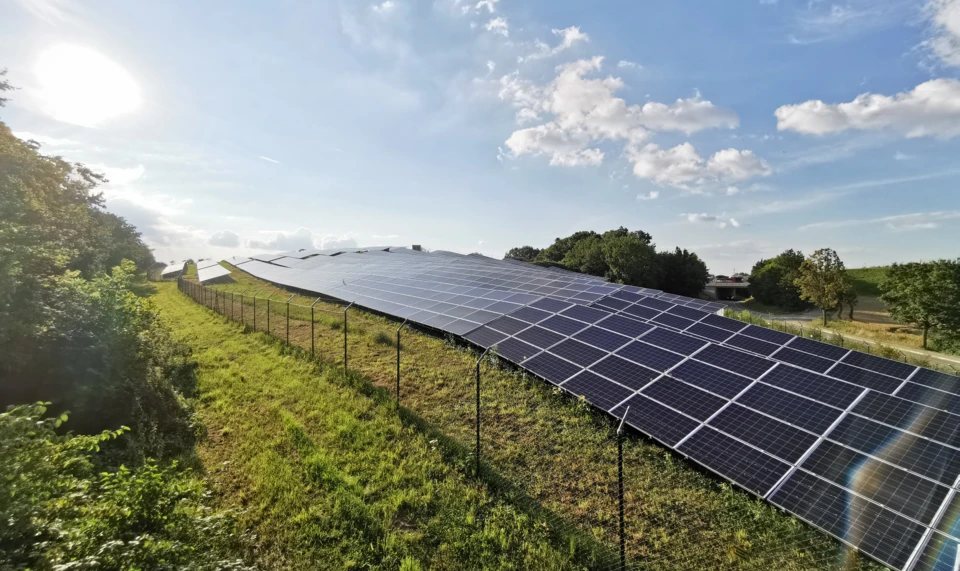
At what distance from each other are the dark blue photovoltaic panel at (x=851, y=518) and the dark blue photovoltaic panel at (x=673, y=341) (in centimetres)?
483

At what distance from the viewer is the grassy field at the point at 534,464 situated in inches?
228

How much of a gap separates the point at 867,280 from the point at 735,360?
67.1m

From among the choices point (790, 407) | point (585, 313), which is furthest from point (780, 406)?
point (585, 313)

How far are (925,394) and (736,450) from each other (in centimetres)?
451

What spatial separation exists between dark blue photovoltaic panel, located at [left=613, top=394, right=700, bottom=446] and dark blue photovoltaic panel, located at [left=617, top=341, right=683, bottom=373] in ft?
5.45

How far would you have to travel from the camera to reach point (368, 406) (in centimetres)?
1045

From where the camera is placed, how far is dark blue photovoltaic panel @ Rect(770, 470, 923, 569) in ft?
17.4

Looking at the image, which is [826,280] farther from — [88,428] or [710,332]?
[88,428]

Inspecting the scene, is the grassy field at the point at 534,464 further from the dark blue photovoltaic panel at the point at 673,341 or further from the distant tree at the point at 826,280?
the distant tree at the point at 826,280

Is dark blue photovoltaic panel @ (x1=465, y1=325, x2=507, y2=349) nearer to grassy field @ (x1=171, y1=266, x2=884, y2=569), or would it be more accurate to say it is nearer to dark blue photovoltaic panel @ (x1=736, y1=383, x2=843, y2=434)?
grassy field @ (x1=171, y1=266, x2=884, y2=569)

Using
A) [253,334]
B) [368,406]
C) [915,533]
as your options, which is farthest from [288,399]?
[915,533]

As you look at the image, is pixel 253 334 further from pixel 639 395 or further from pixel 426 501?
pixel 639 395

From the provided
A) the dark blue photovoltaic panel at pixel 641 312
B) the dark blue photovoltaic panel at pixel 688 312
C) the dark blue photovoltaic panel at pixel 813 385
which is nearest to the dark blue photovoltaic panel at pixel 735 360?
the dark blue photovoltaic panel at pixel 813 385

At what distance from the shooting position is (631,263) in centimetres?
5425
